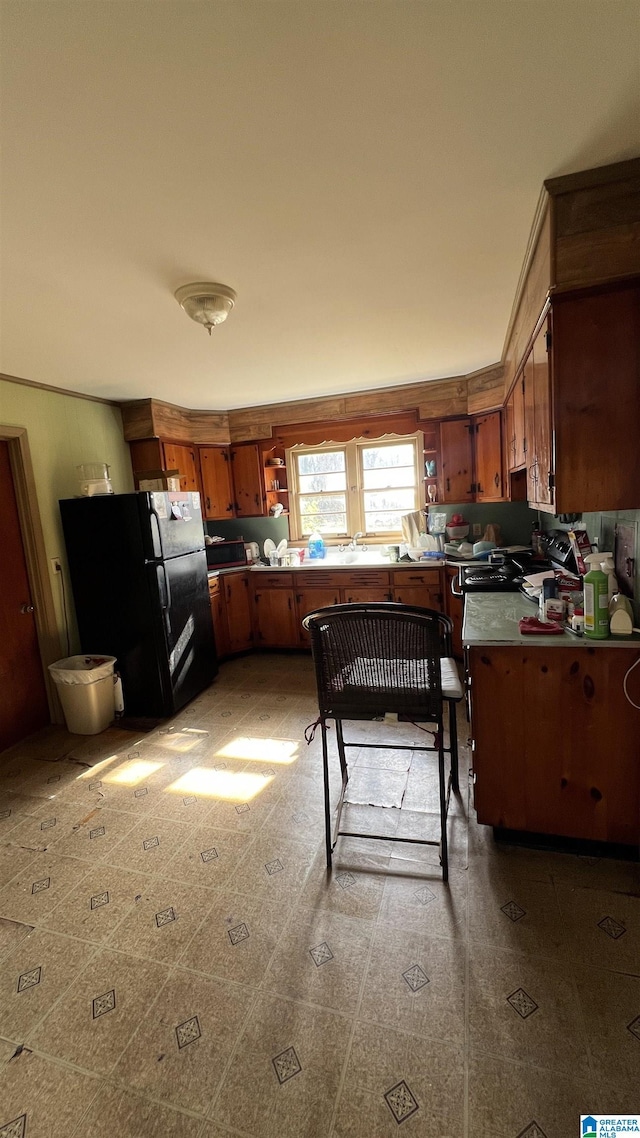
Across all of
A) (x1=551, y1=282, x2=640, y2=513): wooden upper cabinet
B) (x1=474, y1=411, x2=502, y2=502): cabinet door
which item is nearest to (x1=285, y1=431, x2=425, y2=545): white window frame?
(x1=474, y1=411, x2=502, y2=502): cabinet door

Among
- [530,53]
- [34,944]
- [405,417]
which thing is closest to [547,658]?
[530,53]

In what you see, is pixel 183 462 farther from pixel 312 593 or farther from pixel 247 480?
pixel 312 593

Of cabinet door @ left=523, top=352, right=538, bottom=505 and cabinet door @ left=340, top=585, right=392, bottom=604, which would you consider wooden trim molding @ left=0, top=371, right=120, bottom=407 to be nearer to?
cabinet door @ left=340, top=585, right=392, bottom=604

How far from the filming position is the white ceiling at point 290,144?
96cm

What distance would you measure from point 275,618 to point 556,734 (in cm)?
313

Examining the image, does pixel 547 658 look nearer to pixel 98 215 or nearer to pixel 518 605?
pixel 518 605

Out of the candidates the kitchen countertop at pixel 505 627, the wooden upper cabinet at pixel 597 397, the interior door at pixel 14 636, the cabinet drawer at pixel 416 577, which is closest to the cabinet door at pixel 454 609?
the cabinet drawer at pixel 416 577

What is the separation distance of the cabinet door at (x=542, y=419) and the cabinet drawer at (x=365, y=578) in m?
2.18

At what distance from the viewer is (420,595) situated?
163 inches

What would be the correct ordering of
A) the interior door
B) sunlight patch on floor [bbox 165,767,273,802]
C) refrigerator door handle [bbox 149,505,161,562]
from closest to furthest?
sunlight patch on floor [bbox 165,767,273,802] → the interior door → refrigerator door handle [bbox 149,505,161,562]

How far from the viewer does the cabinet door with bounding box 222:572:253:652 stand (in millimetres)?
4523

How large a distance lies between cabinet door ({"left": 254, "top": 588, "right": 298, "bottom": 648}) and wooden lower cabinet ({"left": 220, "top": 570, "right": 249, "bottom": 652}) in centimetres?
9

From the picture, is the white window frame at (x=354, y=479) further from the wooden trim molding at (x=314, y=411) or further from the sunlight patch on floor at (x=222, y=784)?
the sunlight patch on floor at (x=222, y=784)

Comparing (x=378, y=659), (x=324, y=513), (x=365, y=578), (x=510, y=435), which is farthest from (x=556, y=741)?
(x=324, y=513)
